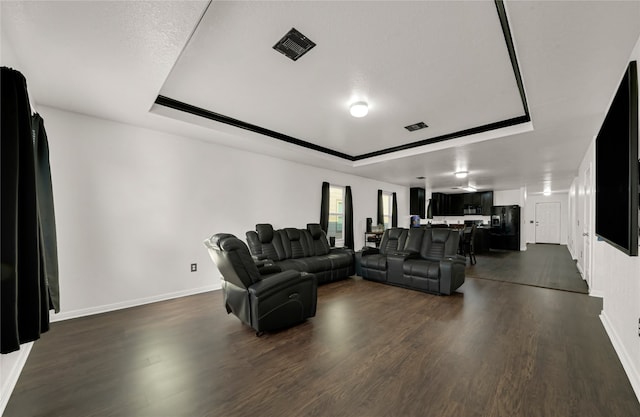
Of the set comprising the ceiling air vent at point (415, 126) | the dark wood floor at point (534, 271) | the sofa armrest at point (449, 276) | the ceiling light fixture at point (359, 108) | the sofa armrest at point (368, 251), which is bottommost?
the dark wood floor at point (534, 271)

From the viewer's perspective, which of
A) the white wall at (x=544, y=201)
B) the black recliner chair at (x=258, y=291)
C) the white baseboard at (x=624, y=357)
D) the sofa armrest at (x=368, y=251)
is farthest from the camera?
the white wall at (x=544, y=201)

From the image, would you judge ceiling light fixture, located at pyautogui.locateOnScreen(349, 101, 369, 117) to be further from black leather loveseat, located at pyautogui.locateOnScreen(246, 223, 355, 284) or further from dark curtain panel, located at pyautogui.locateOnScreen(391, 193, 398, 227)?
dark curtain panel, located at pyautogui.locateOnScreen(391, 193, 398, 227)

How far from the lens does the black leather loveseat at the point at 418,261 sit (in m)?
4.05

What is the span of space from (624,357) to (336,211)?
5593 mm

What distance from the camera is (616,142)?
6.12 feet

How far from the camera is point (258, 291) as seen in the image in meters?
2.60

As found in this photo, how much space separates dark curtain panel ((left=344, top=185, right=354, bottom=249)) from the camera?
710 cm

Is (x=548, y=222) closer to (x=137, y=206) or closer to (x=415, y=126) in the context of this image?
(x=415, y=126)

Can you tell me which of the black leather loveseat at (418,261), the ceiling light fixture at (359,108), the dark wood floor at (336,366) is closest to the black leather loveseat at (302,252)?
the black leather loveseat at (418,261)

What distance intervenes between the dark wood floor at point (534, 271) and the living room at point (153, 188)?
30.9 inches

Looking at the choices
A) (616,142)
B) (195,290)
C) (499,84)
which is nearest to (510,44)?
(499,84)

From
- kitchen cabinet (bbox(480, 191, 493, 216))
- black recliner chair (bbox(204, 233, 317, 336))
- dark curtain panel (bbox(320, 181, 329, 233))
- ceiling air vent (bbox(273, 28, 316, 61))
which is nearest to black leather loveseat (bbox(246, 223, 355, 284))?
dark curtain panel (bbox(320, 181, 329, 233))

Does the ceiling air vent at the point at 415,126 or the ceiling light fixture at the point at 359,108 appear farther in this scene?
the ceiling air vent at the point at 415,126

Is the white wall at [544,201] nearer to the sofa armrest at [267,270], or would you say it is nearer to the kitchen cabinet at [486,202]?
the kitchen cabinet at [486,202]
